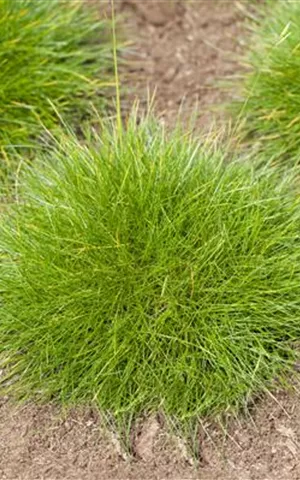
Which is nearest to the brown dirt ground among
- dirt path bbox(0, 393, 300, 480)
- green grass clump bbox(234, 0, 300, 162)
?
dirt path bbox(0, 393, 300, 480)

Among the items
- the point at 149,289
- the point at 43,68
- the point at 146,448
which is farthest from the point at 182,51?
the point at 146,448

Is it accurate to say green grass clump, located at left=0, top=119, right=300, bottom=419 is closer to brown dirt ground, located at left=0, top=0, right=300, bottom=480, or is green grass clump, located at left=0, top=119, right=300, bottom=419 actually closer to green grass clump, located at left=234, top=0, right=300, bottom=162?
brown dirt ground, located at left=0, top=0, right=300, bottom=480

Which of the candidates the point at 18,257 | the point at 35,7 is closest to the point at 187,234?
the point at 18,257

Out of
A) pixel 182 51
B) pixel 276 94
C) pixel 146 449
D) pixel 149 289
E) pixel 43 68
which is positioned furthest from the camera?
pixel 182 51

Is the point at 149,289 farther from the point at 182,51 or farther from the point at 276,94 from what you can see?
the point at 182,51

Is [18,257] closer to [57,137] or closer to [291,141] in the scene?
[57,137]
